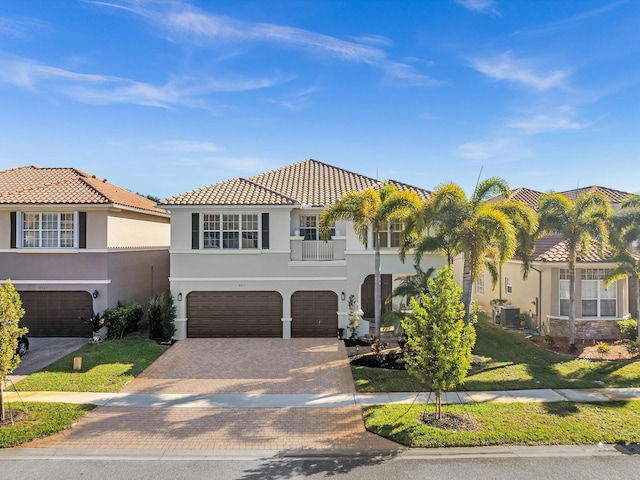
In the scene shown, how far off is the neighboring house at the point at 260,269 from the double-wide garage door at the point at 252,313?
0.04m

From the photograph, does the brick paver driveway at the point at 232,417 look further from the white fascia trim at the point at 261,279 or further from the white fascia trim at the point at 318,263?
the white fascia trim at the point at 318,263

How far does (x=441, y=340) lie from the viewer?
9.70 meters

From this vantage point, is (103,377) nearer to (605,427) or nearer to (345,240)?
(345,240)

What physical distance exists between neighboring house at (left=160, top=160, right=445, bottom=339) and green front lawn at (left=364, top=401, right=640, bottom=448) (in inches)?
320

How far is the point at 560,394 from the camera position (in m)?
11.8

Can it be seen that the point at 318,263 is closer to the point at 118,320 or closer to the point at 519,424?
the point at 118,320

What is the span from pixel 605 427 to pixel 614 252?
9.31 meters

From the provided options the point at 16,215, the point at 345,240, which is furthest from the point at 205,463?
the point at 16,215

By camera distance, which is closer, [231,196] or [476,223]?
[476,223]

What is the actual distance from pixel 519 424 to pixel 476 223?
22.0 ft

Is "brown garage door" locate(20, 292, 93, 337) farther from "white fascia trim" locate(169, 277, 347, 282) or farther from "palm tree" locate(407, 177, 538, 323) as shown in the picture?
"palm tree" locate(407, 177, 538, 323)

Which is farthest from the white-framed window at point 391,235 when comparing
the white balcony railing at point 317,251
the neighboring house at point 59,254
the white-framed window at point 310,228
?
the neighboring house at point 59,254

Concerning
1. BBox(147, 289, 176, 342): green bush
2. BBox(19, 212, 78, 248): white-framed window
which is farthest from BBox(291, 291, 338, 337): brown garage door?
BBox(19, 212, 78, 248): white-framed window

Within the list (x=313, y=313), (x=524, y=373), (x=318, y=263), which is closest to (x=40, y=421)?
→ (x=313, y=313)
